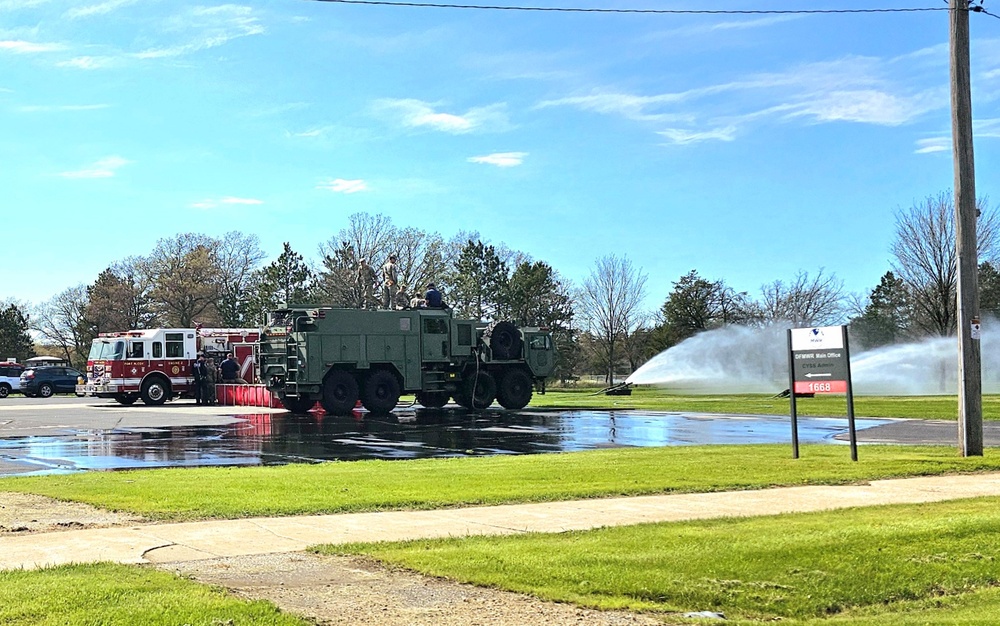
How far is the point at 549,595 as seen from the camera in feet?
22.6

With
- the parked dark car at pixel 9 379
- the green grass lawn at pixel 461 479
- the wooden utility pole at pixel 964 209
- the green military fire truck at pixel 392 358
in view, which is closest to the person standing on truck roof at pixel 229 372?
the green military fire truck at pixel 392 358

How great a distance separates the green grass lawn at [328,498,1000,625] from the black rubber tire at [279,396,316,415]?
23687 mm

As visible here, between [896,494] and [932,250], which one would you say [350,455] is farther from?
[932,250]

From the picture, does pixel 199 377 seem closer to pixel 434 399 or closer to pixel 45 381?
pixel 434 399

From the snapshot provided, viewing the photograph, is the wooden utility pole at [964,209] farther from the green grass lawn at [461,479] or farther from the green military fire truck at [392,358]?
the green military fire truck at [392,358]

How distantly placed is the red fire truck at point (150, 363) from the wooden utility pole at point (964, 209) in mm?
28012

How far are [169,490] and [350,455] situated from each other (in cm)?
585

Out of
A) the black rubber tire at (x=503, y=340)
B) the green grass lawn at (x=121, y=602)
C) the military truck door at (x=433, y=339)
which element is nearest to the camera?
the green grass lawn at (x=121, y=602)

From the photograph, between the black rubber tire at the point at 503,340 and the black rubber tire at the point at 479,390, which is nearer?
the black rubber tire at the point at 479,390

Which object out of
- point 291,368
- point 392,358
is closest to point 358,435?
point 291,368

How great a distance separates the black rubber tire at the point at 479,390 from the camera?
3419cm

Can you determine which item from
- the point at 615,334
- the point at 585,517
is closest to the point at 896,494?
the point at 585,517

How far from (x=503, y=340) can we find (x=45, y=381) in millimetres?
32400

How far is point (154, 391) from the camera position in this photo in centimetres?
4044
